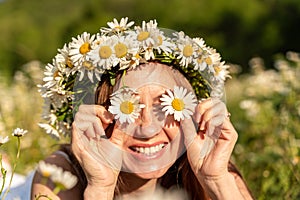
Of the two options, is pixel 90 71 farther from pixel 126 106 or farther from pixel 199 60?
pixel 199 60

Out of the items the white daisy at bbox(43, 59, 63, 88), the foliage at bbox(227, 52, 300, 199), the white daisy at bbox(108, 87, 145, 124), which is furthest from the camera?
the foliage at bbox(227, 52, 300, 199)

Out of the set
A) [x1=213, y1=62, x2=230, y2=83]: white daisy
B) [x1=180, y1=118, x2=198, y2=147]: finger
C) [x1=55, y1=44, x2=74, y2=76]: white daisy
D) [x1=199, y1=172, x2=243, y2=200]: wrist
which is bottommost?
[x1=199, y1=172, x2=243, y2=200]: wrist

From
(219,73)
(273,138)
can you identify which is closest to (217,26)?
(273,138)

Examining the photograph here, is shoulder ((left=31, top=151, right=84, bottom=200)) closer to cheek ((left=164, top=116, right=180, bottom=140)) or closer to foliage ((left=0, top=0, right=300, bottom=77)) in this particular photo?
cheek ((left=164, top=116, right=180, bottom=140))

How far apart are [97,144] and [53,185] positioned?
0.27m

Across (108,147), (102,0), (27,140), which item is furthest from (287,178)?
(102,0)

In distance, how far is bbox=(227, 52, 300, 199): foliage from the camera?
8.11 ft

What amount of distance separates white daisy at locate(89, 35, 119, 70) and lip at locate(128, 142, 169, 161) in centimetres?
23

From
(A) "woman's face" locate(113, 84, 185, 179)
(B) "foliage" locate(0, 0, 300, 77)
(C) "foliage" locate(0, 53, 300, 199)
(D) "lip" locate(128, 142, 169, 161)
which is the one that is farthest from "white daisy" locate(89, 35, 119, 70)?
(B) "foliage" locate(0, 0, 300, 77)

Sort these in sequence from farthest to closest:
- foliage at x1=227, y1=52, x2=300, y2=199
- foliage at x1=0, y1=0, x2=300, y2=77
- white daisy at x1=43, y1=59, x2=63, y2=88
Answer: foliage at x1=0, y1=0, x2=300, y2=77, foliage at x1=227, y1=52, x2=300, y2=199, white daisy at x1=43, y1=59, x2=63, y2=88

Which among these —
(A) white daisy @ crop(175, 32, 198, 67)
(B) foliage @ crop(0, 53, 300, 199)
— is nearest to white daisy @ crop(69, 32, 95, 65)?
(A) white daisy @ crop(175, 32, 198, 67)

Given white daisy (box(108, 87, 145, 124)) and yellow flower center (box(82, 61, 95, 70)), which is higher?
yellow flower center (box(82, 61, 95, 70))

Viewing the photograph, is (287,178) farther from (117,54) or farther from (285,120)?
(117,54)

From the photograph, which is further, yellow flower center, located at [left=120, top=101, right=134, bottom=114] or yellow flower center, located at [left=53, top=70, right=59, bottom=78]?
yellow flower center, located at [left=53, top=70, right=59, bottom=78]
